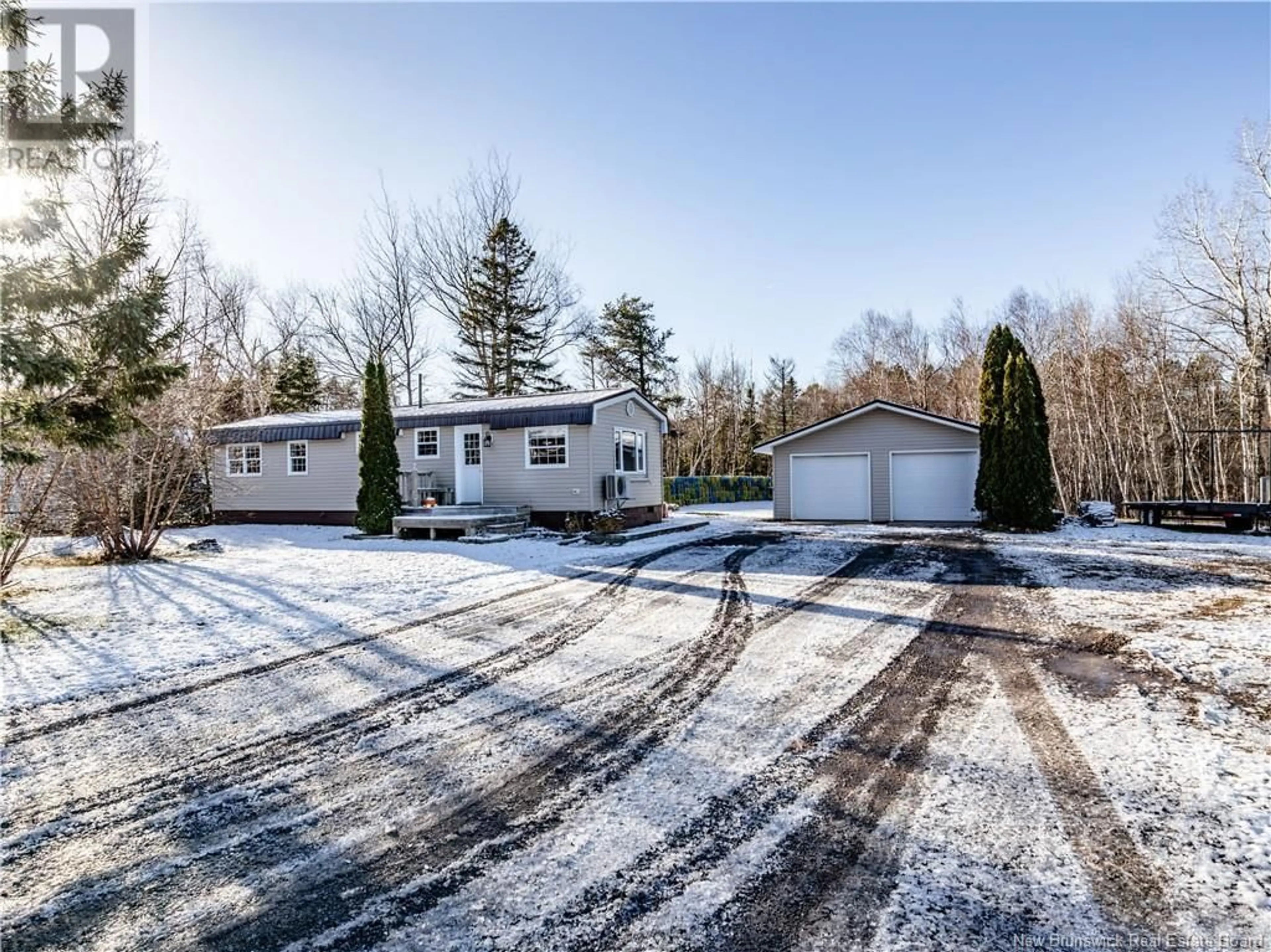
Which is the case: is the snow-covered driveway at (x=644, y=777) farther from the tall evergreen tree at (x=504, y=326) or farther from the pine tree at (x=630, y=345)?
the pine tree at (x=630, y=345)

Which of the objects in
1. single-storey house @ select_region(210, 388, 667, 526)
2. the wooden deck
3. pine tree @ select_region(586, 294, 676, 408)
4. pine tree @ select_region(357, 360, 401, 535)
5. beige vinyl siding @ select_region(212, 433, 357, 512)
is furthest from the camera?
pine tree @ select_region(586, 294, 676, 408)

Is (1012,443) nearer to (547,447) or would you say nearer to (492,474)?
(547,447)

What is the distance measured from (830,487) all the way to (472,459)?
9.95 m

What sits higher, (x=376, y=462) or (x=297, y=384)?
(x=297, y=384)

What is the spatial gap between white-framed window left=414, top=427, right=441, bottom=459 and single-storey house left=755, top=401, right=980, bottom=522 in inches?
357

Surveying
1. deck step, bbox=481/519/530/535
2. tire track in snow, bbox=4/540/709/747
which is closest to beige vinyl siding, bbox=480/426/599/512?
deck step, bbox=481/519/530/535

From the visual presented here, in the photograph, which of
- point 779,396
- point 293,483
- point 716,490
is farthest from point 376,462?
point 779,396

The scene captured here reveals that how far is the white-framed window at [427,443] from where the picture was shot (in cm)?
1552

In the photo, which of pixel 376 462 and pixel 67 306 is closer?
pixel 67 306

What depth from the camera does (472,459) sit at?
15141 mm

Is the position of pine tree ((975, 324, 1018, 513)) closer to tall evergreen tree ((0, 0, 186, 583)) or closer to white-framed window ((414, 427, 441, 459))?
white-framed window ((414, 427, 441, 459))

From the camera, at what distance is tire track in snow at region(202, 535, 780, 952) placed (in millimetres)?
1985

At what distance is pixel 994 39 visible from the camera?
32.5 ft

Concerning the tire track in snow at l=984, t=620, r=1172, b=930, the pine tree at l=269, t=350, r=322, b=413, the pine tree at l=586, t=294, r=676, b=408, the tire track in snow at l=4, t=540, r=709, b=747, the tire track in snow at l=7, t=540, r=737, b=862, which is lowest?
the tire track in snow at l=984, t=620, r=1172, b=930
